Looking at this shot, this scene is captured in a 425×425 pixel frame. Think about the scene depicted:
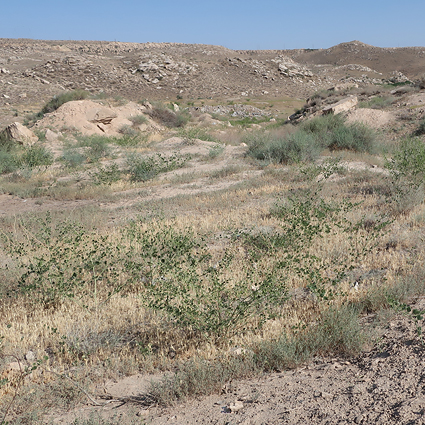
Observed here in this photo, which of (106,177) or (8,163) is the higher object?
(8,163)

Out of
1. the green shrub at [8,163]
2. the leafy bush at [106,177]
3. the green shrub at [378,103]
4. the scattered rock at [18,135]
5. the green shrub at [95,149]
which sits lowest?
the leafy bush at [106,177]

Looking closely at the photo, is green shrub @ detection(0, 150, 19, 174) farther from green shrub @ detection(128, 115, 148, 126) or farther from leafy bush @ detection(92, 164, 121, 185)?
green shrub @ detection(128, 115, 148, 126)

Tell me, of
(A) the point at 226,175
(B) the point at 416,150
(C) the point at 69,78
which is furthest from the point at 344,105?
(C) the point at 69,78

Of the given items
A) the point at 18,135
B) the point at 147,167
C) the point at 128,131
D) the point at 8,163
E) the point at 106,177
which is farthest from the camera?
the point at 128,131

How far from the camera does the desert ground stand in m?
3.46

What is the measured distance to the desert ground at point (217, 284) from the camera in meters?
3.46

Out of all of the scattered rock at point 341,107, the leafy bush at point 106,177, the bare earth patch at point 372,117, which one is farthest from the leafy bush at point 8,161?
the scattered rock at point 341,107

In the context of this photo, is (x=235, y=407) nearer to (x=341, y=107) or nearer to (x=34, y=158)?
(x=34, y=158)

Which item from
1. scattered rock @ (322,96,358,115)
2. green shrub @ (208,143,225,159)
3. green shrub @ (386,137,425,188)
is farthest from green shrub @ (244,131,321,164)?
scattered rock @ (322,96,358,115)

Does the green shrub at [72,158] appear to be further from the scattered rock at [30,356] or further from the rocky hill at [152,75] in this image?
the rocky hill at [152,75]

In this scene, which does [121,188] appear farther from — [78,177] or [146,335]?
[146,335]

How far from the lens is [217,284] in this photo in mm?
4570

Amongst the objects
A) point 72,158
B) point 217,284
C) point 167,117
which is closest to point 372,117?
point 167,117

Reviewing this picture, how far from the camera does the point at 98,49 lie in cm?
6581
